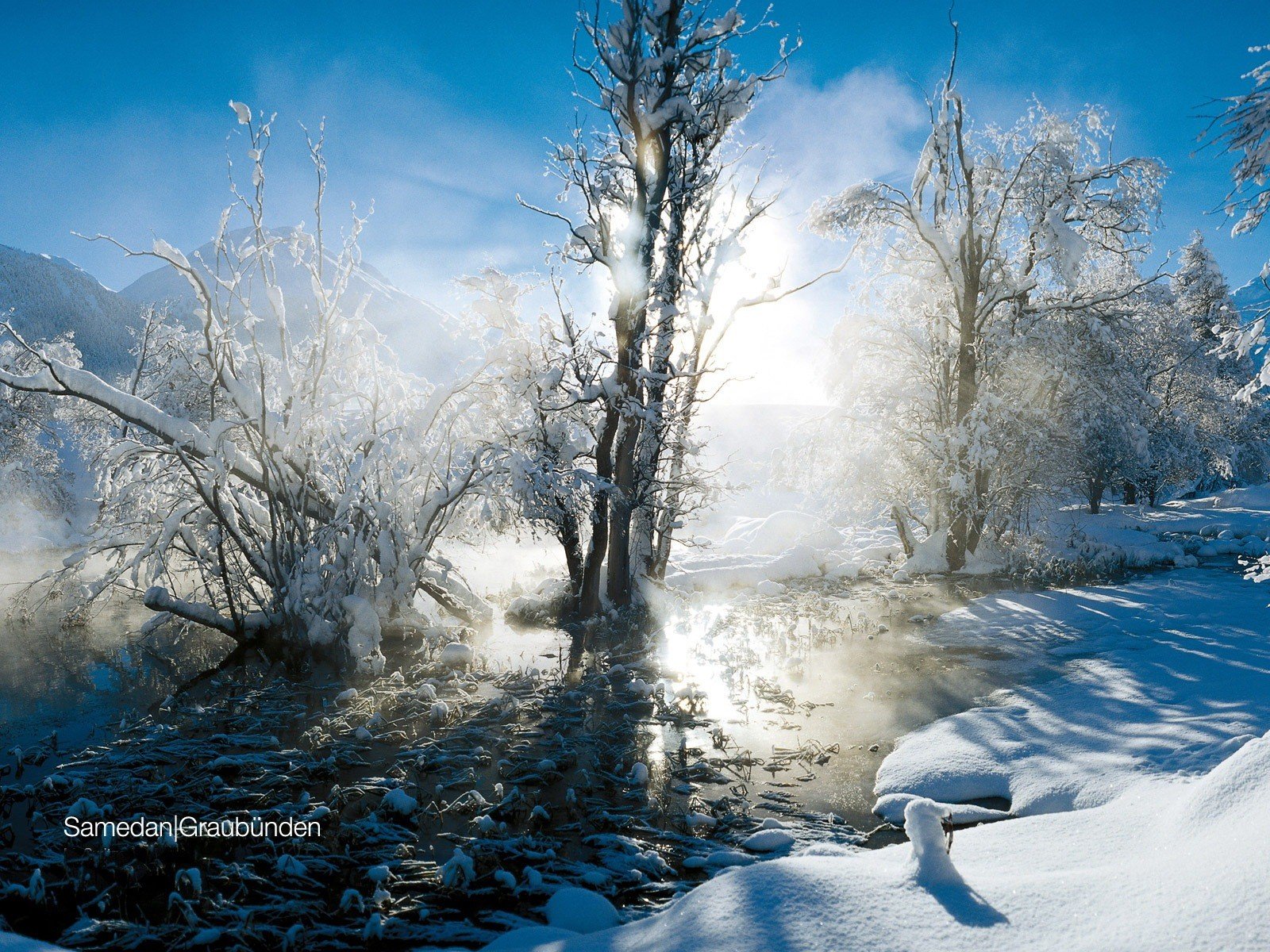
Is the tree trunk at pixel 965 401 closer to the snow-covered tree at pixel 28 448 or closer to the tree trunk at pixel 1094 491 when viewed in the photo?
the tree trunk at pixel 1094 491

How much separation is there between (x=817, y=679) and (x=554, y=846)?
14.1 feet

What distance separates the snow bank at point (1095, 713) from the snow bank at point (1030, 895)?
1144 mm

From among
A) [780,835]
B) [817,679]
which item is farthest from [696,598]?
[780,835]

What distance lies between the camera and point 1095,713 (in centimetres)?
538

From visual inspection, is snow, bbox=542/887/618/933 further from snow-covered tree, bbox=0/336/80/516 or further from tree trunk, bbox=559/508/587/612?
snow-covered tree, bbox=0/336/80/516

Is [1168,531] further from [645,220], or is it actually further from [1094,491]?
[645,220]

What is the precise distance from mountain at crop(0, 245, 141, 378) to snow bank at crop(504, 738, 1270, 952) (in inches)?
2982

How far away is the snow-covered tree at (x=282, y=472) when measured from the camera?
23.1 ft

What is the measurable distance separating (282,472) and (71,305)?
82758 mm

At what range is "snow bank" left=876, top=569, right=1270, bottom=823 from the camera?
4.24m

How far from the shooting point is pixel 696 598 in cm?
1199

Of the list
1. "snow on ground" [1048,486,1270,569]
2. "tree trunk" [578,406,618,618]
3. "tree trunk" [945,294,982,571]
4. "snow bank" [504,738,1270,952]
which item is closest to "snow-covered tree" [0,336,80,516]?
"tree trunk" [578,406,618,618]

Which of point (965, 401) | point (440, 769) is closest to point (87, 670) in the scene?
point (440, 769)

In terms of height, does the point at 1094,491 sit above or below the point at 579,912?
above
